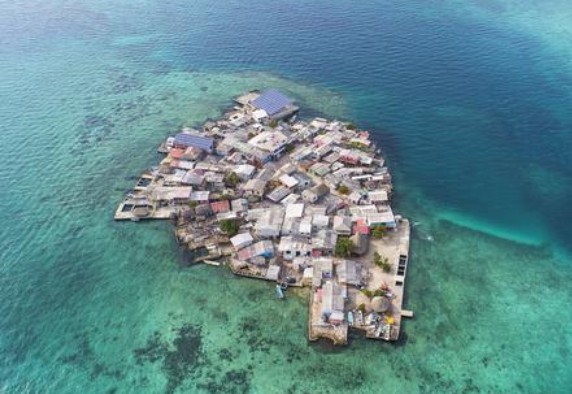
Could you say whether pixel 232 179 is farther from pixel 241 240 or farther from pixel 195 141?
pixel 241 240

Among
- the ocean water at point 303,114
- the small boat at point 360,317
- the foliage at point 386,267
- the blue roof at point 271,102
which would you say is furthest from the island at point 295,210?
the ocean water at point 303,114

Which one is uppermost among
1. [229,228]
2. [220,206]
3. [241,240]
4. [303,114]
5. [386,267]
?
[229,228]

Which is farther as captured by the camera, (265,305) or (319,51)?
(319,51)

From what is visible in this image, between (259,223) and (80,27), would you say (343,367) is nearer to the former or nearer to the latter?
(259,223)

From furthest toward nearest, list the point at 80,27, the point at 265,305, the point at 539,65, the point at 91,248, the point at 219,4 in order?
the point at 219,4
the point at 80,27
the point at 539,65
the point at 91,248
the point at 265,305

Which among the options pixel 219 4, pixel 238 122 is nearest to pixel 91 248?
pixel 238 122

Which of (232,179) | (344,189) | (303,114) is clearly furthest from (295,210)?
(303,114)

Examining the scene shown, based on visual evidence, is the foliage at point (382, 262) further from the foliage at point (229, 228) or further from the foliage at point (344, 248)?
the foliage at point (229, 228)
